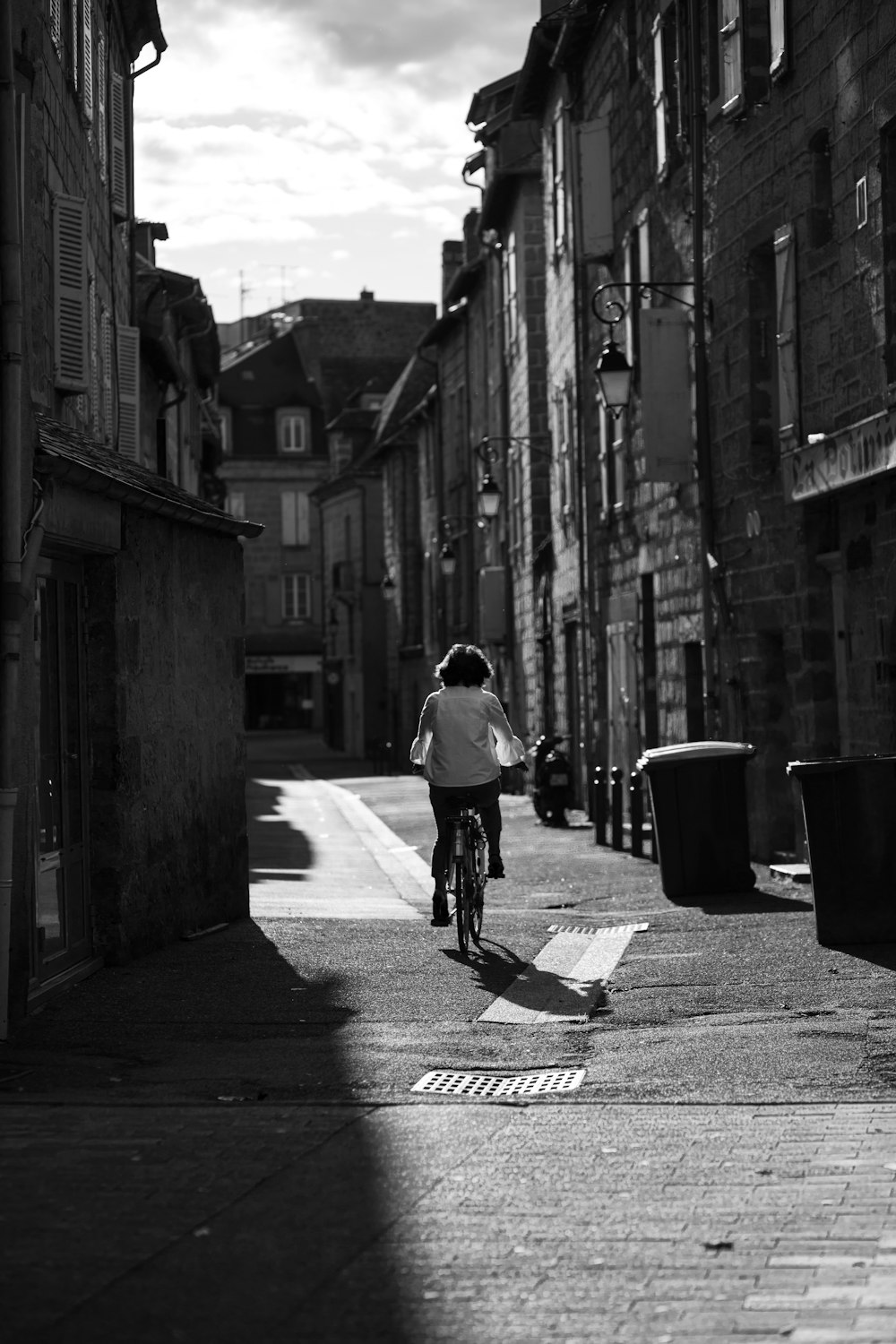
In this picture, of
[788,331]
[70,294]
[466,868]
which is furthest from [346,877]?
[466,868]

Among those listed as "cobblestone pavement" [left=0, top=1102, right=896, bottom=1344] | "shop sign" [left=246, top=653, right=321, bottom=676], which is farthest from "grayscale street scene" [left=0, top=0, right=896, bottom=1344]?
"shop sign" [left=246, top=653, right=321, bottom=676]

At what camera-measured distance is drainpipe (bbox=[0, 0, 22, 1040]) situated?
8.41 metres

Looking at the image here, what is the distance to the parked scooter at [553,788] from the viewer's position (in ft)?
79.7

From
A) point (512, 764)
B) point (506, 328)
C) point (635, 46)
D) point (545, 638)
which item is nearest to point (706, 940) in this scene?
point (512, 764)

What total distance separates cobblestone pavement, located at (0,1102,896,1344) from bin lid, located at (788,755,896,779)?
3813 mm

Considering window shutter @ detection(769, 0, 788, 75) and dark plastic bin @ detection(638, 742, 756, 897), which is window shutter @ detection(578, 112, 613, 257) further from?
dark plastic bin @ detection(638, 742, 756, 897)

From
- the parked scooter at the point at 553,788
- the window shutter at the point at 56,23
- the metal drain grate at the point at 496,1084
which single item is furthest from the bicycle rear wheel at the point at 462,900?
the parked scooter at the point at 553,788

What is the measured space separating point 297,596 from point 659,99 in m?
60.7

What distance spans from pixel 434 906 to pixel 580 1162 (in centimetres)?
603

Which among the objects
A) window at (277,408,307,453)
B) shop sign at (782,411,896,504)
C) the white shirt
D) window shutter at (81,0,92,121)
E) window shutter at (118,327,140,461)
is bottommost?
the white shirt

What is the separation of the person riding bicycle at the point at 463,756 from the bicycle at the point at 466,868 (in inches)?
2.8

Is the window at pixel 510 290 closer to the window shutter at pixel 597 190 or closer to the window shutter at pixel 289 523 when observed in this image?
the window shutter at pixel 597 190

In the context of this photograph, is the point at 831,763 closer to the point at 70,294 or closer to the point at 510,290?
the point at 70,294

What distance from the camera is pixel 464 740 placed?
11.8 meters
